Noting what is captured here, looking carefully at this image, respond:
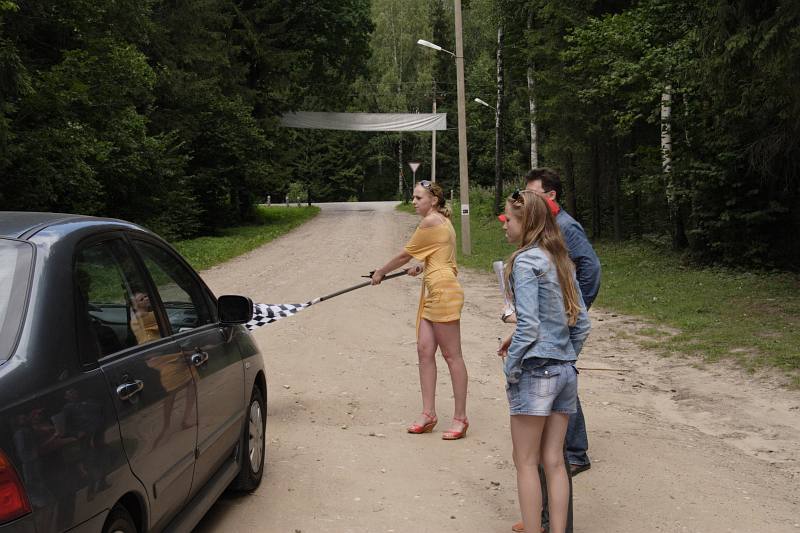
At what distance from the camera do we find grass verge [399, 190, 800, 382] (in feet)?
33.9

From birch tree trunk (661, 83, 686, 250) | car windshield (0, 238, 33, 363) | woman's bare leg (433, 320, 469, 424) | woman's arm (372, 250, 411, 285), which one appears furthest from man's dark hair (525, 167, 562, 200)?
birch tree trunk (661, 83, 686, 250)

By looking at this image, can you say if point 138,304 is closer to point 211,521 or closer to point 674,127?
point 211,521

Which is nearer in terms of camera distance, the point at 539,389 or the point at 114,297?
the point at 114,297

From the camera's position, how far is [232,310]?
4.93m

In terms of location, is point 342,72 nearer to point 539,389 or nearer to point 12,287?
point 539,389

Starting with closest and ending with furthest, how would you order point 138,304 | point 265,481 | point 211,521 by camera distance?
1. point 138,304
2. point 211,521
3. point 265,481

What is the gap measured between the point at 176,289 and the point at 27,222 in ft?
3.93

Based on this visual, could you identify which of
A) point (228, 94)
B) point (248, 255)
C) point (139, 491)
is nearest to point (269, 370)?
point (139, 491)

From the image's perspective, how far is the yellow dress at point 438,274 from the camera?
22.0 feet

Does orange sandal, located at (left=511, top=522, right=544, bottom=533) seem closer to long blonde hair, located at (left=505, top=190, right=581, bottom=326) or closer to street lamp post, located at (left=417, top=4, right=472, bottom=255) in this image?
long blonde hair, located at (left=505, top=190, right=581, bottom=326)

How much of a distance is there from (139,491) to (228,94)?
34673mm

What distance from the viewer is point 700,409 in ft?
26.2

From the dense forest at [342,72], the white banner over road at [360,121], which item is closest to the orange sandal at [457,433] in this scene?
the dense forest at [342,72]

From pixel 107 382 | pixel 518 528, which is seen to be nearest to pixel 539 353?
pixel 518 528
